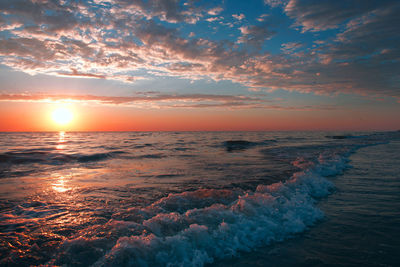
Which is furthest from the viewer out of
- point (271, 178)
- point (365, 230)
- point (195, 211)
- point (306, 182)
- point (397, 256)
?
point (271, 178)

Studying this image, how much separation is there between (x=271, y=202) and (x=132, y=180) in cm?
688

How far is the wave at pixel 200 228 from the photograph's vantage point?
13.5 ft

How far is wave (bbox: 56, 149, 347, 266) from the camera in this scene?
4125 mm

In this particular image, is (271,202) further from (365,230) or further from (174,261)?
(174,261)

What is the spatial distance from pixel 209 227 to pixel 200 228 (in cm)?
32

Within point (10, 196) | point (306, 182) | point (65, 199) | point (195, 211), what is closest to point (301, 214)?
point (195, 211)

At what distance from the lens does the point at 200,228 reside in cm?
496

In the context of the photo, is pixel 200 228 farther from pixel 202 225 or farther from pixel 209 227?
pixel 209 227

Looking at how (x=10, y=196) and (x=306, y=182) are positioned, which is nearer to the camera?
(x=10, y=196)

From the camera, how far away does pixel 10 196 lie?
8.22 meters

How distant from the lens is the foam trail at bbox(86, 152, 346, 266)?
13.5 ft

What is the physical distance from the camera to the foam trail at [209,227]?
4.13m

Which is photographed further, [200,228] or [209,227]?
[209,227]

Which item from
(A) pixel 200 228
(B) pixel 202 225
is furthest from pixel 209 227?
(A) pixel 200 228
